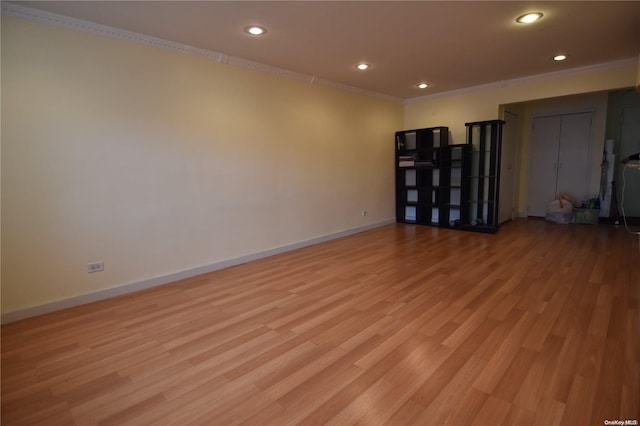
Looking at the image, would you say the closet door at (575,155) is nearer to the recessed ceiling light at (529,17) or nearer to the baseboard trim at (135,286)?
the recessed ceiling light at (529,17)

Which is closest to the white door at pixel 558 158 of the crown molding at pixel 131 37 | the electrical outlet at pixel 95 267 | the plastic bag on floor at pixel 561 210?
the plastic bag on floor at pixel 561 210

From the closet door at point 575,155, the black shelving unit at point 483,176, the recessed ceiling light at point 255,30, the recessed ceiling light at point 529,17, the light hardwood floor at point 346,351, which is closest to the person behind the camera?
the light hardwood floor at point 346,351

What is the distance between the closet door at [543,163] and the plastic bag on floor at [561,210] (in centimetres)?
46

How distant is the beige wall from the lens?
267 cm

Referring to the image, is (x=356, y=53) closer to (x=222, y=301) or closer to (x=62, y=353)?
(x=222, y=301)

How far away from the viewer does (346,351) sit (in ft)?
6.98

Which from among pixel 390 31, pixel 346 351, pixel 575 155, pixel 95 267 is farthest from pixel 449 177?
pixel 95 267

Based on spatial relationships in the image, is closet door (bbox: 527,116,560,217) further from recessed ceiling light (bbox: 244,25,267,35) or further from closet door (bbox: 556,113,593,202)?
recessed ceiling light (bbox: 244,25,267,35)

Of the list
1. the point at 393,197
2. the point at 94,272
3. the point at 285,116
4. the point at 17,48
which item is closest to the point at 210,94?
the point at 285,116

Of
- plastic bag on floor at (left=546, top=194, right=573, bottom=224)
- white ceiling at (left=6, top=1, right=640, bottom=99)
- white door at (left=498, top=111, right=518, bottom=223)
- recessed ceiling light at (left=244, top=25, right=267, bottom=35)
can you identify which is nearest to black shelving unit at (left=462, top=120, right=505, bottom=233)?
white door at (left=498, top=111, right=518, bottom=223)

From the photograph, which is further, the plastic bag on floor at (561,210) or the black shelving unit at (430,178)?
the plastic bag on floor at (561,210)

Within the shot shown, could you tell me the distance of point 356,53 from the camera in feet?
12.6

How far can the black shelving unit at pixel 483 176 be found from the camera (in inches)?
217

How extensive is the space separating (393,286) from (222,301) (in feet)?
5.54
